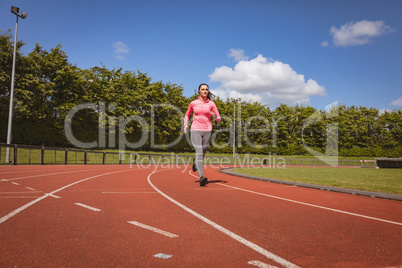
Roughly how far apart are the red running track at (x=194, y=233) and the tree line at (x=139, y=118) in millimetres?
34374

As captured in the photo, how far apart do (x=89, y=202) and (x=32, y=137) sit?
35.1 meters

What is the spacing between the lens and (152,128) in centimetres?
4966

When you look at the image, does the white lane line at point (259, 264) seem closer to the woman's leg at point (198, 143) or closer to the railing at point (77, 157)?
the woman's leg at point (198, 143)

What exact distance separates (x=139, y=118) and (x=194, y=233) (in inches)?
1813

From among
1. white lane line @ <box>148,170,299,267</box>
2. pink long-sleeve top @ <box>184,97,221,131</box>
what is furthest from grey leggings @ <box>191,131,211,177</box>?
white lane line @ <box>148,170,299,267</box>

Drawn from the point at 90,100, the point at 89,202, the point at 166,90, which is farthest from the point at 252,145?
the point at 89,202

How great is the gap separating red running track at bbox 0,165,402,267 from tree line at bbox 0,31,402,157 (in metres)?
34.4

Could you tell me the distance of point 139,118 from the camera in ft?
158

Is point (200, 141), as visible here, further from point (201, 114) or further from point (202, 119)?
point (201, 114)

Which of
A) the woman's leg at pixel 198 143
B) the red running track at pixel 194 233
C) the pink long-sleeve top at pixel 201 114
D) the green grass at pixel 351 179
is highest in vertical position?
the pink long-sleeve top at pixel 201 114

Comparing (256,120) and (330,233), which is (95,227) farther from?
(256,120)

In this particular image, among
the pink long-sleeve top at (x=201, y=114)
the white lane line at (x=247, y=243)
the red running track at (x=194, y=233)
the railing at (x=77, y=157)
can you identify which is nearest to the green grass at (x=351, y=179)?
the red running track at (x=194, y=233)

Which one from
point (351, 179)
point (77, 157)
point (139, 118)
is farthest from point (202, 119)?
point (139, 118)

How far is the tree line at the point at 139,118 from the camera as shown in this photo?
3481 centimetres
